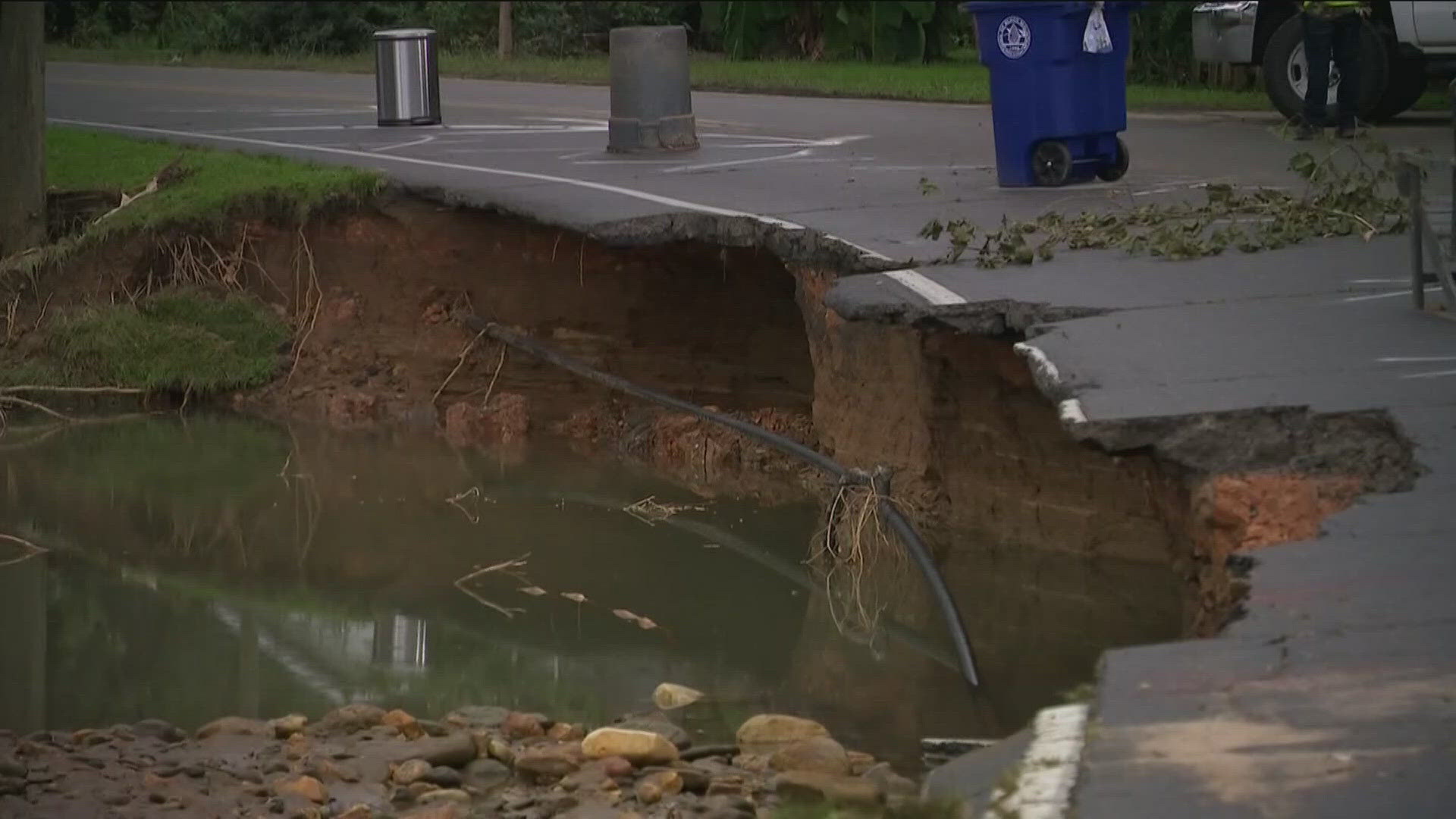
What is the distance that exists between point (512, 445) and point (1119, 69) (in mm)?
4637

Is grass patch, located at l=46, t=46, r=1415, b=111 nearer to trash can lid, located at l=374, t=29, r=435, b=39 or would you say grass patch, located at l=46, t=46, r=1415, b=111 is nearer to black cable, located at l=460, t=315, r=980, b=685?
trash can lid, located at l=374, t=29, r=435, b=39

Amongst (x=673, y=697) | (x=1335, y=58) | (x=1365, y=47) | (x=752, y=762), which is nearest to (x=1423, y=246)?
(x=673, y=697)

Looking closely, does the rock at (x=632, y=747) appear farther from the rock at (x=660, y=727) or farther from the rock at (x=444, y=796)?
the rock at (x=444, y=796)

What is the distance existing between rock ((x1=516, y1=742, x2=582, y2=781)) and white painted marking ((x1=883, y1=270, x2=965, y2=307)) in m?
3.01

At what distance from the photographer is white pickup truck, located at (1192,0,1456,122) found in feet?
54.3

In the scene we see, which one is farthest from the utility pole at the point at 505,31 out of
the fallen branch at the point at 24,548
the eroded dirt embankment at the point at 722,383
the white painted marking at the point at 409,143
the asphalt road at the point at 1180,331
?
the fallen branch at the point at 24,548

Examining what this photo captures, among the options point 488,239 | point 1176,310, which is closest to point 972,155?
point 488,239

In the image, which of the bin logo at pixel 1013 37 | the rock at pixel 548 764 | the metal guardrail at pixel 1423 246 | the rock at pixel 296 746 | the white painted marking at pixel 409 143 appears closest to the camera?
the rock at pixel 548 764

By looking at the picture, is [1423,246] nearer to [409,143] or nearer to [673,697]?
[673,697]

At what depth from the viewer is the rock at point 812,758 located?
698 centimetres

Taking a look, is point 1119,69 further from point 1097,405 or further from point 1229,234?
point 1097,405

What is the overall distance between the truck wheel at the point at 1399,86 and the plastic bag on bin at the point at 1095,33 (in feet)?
17.3

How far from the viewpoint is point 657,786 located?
6.79 metres

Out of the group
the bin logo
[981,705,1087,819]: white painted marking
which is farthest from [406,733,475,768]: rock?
the bin logo
